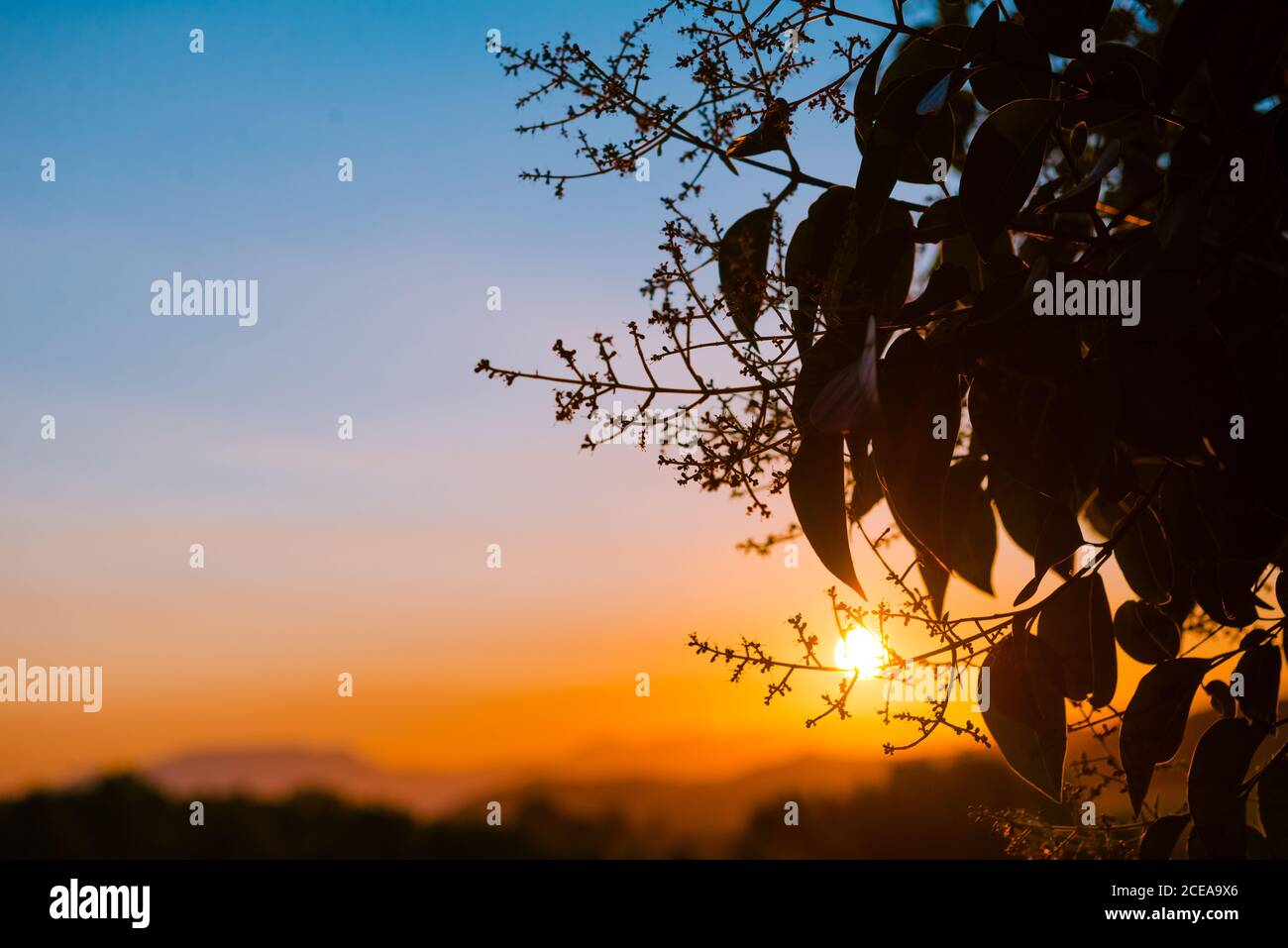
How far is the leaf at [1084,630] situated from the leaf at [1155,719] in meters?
0.04

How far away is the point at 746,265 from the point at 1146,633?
0.61m

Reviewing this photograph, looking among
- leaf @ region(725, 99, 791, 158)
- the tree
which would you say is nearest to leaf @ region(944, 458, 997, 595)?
the tree

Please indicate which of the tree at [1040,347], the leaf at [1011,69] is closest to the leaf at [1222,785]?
the tree at [1040,347]

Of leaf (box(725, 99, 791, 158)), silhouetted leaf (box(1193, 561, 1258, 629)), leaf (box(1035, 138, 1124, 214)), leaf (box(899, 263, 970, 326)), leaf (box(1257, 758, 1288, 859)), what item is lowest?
leaf (box(1257, 758, 1288, 859))

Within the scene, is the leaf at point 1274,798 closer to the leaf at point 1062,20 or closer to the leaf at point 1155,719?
the leaf at point 1155,719

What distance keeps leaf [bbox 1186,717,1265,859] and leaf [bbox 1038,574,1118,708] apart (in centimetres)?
11

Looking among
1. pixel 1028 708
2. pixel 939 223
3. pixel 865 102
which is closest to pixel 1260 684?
pixel 1028 708

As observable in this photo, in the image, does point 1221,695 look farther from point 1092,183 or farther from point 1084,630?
point 1092,183

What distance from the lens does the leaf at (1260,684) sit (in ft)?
3.12

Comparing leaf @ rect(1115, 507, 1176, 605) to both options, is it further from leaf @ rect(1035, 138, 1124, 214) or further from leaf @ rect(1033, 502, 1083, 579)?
leaf @ rect(1035, 138, 1124, 214)

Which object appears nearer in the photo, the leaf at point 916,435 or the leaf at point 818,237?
the leaf at point 916,435

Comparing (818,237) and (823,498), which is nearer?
(823,498)

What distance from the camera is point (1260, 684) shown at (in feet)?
3.13

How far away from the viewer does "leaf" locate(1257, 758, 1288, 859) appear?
37.3 inches
